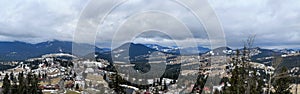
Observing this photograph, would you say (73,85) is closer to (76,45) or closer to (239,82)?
(239,82)

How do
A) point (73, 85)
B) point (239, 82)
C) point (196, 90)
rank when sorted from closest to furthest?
point (239, 82)
point (196, 90)
point (73, 85)

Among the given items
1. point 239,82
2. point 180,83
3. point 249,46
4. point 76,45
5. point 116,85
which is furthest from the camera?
point 180,83

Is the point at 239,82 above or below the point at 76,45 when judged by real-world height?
below

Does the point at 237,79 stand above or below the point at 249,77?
below

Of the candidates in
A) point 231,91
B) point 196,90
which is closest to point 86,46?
point 231,91

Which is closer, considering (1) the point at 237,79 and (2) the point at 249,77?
(2) the point at 249,77

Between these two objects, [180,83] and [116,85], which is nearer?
[116,85]

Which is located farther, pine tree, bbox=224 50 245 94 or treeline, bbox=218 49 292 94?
pine tree, bbox=224 50 245 94

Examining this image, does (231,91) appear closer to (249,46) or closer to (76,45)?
(249,46)

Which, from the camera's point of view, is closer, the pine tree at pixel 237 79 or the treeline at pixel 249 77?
the treeline at pixel 249 77

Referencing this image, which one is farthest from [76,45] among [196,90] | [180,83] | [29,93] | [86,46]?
[180,83]
